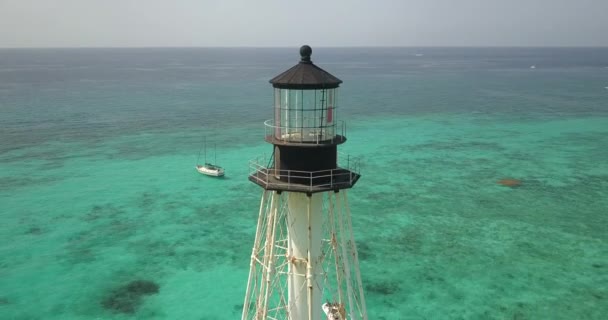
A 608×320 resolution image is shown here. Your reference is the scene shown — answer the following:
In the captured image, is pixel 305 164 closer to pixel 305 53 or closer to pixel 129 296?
pixel 305 53

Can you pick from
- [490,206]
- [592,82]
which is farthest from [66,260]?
[592,82]

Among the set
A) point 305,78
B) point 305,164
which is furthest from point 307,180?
point 305,78

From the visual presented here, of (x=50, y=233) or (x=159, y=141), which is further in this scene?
(x=159, y=141)

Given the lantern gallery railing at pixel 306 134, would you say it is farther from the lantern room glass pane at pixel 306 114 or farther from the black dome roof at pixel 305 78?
the black dome roof at pixel 305 78

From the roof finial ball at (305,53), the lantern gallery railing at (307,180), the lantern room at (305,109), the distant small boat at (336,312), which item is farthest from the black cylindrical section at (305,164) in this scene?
the distant small boat at (336,312)

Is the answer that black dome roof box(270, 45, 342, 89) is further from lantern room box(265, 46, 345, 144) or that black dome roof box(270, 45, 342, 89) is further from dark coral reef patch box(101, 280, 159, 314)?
dark coral reef patch box(101, 280, 159, 314)

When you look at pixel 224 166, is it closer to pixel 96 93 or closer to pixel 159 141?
pixel 159 141
